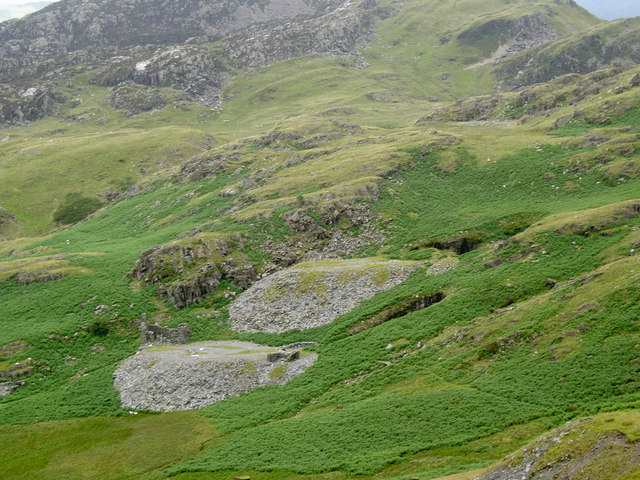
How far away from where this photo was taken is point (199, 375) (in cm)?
5941

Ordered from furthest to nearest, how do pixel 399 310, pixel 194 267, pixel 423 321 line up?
pixel 194 267
pixel 399 310
pixel 423 321

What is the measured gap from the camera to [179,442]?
4800cm

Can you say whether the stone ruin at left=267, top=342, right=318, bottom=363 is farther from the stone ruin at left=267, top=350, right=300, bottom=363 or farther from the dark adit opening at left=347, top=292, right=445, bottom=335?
the dark adit opening at left=347, top=292, right=445, bottom=335

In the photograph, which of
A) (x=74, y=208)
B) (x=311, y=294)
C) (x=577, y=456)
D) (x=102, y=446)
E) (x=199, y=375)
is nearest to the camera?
(x=577, y=456)

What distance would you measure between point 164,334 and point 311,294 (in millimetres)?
23363

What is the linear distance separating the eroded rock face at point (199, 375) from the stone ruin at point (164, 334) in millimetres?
6680

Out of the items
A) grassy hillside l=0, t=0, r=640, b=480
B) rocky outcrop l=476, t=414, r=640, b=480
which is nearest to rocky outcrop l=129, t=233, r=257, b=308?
grassy hillside l=0, t=0, r=640, b=480

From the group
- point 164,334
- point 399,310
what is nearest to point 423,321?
point 399,310

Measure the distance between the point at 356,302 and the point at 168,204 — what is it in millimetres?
82054

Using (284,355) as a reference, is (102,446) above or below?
below

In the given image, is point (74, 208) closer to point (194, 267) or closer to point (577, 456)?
point (194, 267)

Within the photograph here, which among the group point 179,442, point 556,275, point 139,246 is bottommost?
point 179,442

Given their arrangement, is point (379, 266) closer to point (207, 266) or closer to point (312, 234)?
point (312, 234)

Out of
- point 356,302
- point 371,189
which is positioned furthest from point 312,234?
point 356,302
